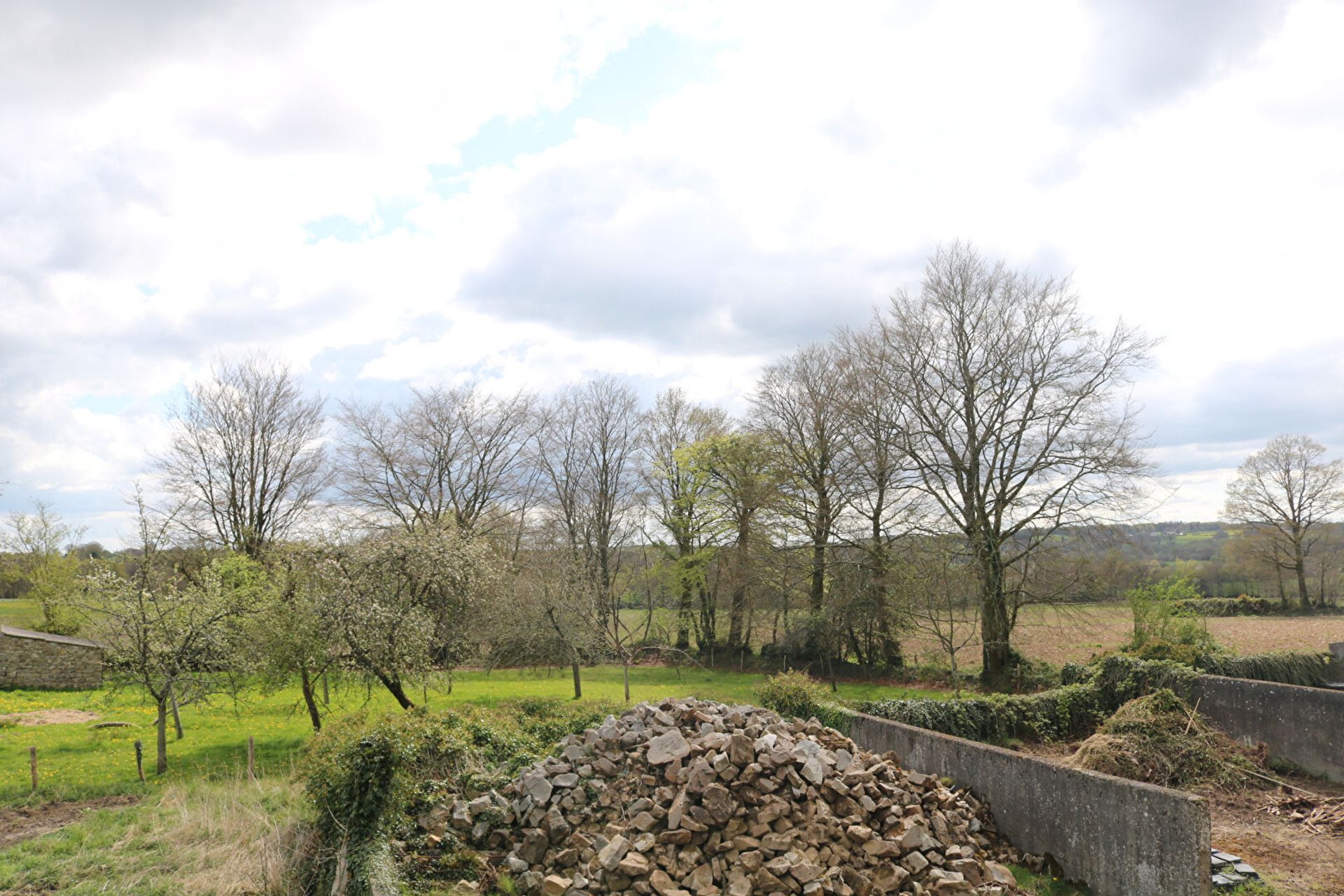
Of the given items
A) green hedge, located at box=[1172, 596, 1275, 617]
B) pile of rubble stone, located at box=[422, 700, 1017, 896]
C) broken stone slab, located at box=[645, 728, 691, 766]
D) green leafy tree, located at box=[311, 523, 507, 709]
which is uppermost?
green leafy tree, located at box=[311, 523, 507, 709]

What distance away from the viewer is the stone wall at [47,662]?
23.6 m

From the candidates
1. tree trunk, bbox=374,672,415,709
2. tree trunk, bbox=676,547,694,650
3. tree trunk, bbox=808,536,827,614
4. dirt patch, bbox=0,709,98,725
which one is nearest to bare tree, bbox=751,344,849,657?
tree trunk, bbox=808,536,827,614

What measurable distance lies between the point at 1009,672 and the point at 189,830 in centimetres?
2035

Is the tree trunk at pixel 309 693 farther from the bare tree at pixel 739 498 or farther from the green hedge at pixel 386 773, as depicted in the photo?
the bare tree at pixel 739 498

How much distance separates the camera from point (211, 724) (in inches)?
758

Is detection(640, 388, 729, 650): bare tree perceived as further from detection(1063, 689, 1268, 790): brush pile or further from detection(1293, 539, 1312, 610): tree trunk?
detection(1293, 539, 1312, 610): tree trunk

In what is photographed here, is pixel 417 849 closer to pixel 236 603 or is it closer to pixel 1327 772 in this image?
pixel 236 603

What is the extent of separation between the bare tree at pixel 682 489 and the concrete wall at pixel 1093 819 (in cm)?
2133

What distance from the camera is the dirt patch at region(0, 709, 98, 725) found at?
60.1 ft

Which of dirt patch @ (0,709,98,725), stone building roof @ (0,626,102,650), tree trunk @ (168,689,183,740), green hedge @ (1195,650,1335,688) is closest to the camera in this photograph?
tree trunk @ (168,689,183,740)

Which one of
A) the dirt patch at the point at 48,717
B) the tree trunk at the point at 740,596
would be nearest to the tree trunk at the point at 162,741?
the dirt patch at the point at 48,717

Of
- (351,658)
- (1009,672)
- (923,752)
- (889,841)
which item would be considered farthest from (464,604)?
(1009,672)

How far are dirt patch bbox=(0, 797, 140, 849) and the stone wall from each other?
15.5 meters

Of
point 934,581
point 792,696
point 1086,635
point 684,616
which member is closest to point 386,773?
point 792,696
